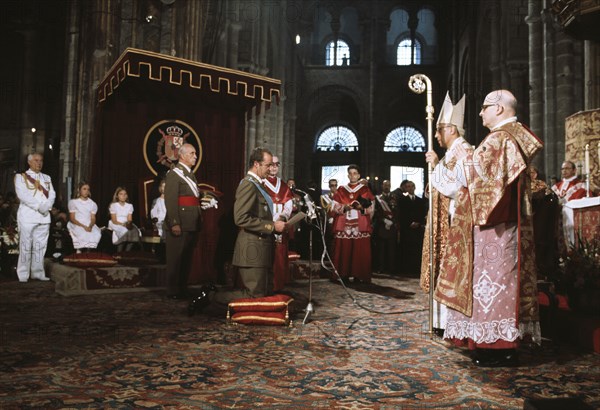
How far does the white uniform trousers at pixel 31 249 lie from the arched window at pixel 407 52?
29769mm

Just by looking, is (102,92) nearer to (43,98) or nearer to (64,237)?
(64,237)

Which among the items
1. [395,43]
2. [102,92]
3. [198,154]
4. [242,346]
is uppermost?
[395,43]

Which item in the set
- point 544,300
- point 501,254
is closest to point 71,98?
point 544,300

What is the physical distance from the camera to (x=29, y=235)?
8.08 m

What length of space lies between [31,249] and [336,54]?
2915 cm

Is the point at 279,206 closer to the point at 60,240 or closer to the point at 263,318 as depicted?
the point at 263,318

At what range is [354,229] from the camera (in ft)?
28.9

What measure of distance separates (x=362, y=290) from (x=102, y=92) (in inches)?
207

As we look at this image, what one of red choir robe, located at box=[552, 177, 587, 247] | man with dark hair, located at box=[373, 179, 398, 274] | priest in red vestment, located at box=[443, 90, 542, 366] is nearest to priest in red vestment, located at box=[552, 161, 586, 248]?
red choir robe, located at box=[552, 177, 587, 247]

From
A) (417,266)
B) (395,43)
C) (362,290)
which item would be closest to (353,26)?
(395,43)

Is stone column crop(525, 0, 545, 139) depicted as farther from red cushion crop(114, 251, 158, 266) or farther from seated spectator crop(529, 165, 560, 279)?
red cushion crop(114, 251, 158, 266)

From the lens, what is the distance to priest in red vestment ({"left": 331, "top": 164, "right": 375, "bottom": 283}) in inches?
342

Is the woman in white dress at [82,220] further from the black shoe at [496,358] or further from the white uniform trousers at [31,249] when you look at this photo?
the black shoe at [496,358]

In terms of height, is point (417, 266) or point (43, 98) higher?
point (43, 98)
